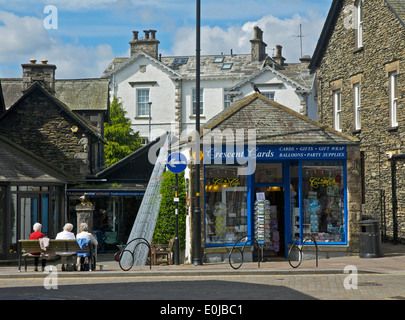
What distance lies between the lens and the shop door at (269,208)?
20.4 m

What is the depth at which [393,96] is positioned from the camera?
26.4m

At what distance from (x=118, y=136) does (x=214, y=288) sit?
120 ft

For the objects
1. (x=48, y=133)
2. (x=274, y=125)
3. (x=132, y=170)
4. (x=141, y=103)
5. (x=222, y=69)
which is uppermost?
(x=222, y=69)

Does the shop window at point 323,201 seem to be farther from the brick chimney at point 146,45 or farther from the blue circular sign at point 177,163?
the brick chimney at point 146,45

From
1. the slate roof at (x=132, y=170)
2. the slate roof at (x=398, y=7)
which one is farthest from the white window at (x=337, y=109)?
the slate roof at (x=132, y=170)

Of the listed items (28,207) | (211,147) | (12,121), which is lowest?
(28,207)

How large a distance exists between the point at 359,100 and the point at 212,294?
723 inches

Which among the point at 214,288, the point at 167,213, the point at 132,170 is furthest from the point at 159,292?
the point at 132,170

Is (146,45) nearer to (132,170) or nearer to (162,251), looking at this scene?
(132,170)

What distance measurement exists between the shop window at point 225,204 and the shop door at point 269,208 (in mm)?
446

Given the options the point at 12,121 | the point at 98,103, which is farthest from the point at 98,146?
the point at 12,121

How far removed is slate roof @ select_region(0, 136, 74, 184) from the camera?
22.6m
